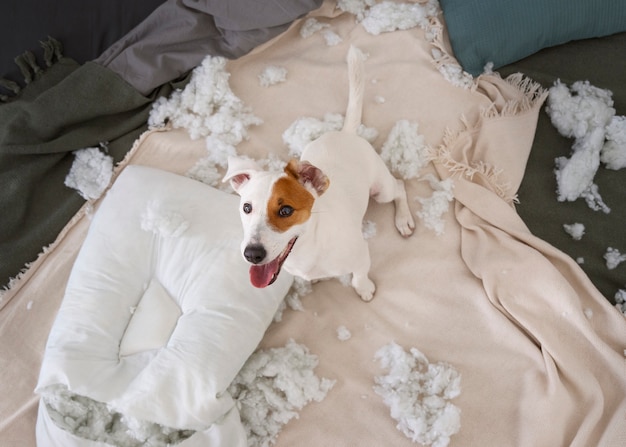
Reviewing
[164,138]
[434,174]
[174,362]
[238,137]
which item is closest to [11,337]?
[174,362]

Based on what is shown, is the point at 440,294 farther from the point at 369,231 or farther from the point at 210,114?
the point at 210,114

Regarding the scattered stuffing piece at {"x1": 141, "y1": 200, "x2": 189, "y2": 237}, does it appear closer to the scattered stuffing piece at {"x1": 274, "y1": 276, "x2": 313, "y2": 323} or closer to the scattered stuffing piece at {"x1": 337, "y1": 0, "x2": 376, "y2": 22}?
the scattered stuffing piece at {"x1": 274, "y1": 276, "x2": 313, "y2": 323}

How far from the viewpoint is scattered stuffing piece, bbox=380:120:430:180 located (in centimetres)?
205

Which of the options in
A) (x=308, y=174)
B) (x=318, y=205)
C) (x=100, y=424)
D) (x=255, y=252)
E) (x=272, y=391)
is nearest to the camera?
(x=255, y=252)

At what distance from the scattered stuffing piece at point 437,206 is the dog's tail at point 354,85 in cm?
43

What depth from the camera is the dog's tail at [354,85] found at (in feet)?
5.48

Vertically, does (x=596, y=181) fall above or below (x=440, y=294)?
above

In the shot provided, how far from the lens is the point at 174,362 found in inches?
66.4

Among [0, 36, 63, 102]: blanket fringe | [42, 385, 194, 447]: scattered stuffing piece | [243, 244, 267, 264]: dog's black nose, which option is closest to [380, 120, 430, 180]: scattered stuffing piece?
[243, 244, 267, 264]: dog's black nose

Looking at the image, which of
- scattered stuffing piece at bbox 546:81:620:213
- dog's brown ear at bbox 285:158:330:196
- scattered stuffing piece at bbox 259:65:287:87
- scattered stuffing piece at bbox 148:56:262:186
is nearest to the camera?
dog's brown ear at bbox 285:158:330:196

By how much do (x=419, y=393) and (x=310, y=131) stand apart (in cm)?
105

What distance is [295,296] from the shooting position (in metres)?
1.96

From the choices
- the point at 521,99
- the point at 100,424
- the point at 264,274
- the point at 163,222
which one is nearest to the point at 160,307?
the point at 163,222

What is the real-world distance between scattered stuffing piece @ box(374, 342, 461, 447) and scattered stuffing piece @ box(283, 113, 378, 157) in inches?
Answer: 32.4
